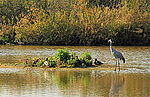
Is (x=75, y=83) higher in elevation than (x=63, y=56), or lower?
lower

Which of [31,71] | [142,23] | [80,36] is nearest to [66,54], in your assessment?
[31,71]

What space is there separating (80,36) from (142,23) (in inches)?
245

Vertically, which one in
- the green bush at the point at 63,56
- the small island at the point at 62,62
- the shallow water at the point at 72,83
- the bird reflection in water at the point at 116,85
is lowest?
the bird reflection in water at the point at 116,85

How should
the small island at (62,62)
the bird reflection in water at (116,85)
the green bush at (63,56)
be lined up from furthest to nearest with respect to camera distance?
the green bush at (63,56)
the small island at (62,62)
the bird reflection in water at (116,85)

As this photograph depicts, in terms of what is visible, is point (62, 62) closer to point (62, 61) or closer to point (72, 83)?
point (62, 61)

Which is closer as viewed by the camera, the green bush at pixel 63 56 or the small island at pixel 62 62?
the small island at pixel 62 62

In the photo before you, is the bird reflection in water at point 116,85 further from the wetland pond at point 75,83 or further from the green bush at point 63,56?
the green bush at point 63,56

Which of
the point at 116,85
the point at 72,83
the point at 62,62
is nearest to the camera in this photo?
the point at 116,85

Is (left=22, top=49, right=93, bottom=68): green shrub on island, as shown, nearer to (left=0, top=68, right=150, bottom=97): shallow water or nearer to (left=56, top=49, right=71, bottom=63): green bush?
(left=56, top=49, right=71, bottom=63): green bush

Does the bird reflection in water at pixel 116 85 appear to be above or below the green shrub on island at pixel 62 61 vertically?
below

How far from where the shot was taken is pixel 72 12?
145 feet

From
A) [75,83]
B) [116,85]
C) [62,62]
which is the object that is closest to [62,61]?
[62,62]

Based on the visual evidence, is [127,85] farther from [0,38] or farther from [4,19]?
[4,19]

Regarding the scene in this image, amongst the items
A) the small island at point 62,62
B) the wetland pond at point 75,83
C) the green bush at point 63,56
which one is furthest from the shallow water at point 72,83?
the green bush at point 63,56
